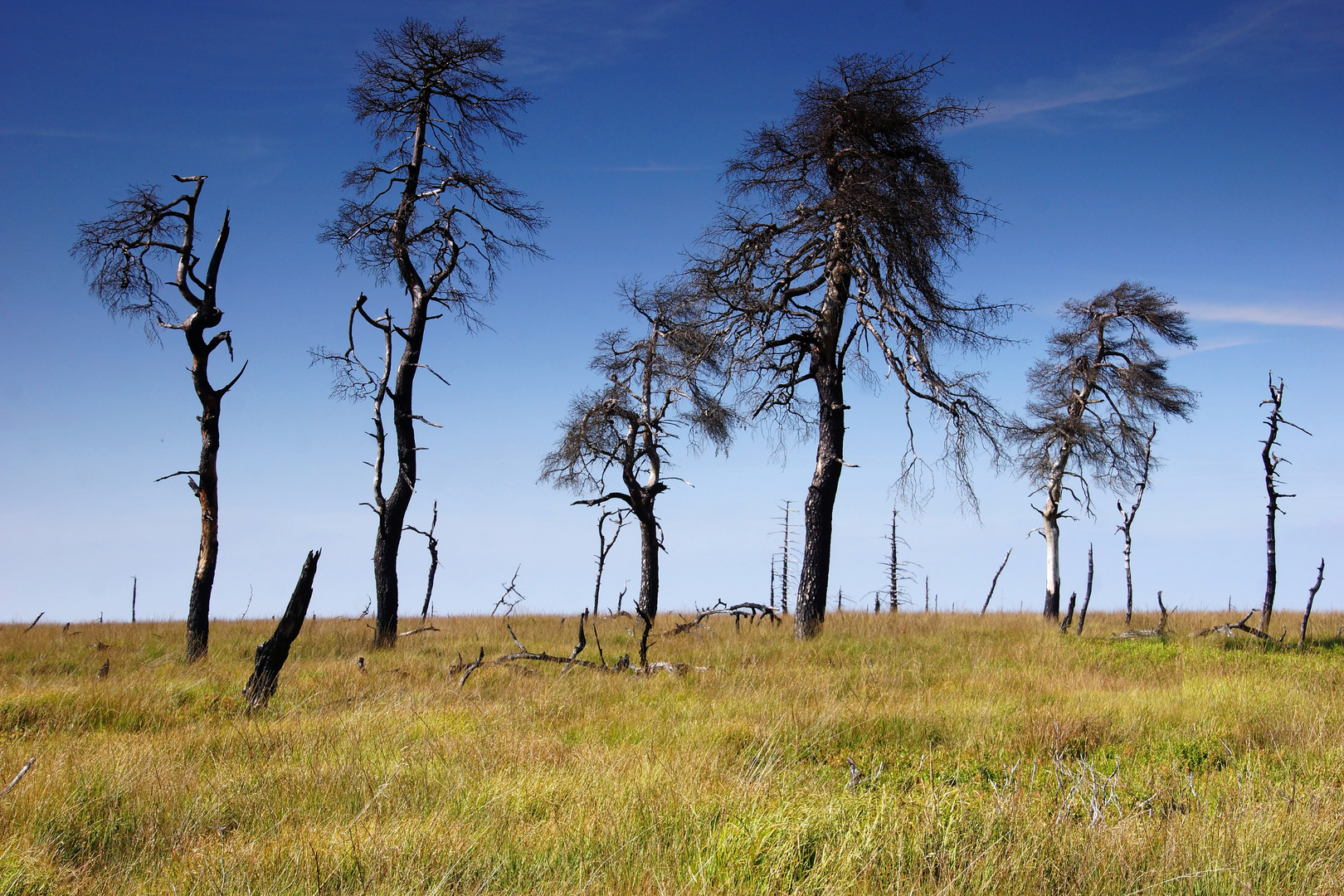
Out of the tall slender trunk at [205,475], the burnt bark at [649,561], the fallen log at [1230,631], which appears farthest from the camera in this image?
the burnt bark at [649,561]

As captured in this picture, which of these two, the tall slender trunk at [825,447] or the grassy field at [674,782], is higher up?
the tall slender trunk at [825,447]

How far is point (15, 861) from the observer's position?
13.2 feet

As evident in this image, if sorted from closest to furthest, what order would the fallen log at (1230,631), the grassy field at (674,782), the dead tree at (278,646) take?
the grassy field at (674,782) → the dead tree at (278,646) → the fallen log at (1230,631)

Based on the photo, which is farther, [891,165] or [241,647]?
[891,165]

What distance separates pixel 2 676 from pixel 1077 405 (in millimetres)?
23209

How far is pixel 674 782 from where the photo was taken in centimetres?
529

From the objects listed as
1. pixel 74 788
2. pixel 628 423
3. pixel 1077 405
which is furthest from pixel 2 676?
pixel 1077 405

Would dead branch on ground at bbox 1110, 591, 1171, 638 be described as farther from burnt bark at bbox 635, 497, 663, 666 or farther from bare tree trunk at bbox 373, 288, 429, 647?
bare tree trunk at bbox 373, 288, 429, 647

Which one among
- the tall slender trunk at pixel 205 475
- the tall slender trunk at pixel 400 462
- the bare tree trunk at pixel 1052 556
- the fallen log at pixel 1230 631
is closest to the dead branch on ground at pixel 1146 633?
the fallen log at pixel 1230 631

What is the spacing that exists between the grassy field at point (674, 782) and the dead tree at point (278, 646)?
24cm

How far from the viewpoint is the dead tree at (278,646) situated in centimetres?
830

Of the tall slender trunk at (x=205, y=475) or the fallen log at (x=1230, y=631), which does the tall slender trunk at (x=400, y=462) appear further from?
the fallen log at (x=1230, y=631)

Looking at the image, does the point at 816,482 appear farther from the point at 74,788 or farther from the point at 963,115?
the point at 74,788

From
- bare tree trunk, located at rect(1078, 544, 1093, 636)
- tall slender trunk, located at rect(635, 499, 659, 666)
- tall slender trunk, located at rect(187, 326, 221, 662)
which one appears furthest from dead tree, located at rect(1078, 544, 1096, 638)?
tall slender trunk, located at rect(187, 326, 221, 662)
